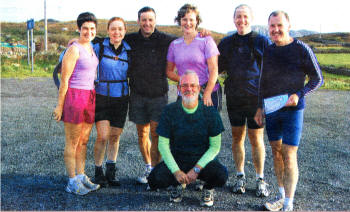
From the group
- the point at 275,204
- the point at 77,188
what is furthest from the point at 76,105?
the point at 275,204

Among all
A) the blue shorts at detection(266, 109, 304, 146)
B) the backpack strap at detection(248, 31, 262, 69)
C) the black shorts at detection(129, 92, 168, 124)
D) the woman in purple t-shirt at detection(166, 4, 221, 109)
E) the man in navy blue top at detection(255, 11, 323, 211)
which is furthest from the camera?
the black shorts at detection(129, 92, 168, 124)

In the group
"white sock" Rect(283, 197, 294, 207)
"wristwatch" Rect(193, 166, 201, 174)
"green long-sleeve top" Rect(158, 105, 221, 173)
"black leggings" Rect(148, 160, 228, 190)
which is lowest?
"white sock" Rect(283, 197, 294, 207)

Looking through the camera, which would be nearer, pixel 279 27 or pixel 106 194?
pixel 279 27

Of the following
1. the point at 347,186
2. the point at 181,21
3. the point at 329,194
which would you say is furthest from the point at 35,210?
the point at 347,186

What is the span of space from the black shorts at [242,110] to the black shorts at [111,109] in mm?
1216

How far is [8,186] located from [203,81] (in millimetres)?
2517

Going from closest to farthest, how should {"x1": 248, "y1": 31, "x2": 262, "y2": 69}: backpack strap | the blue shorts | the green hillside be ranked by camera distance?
the blue shorts < {"x1": 248, "y1": 31, "x2": 262, "y2": 69}: backpack strap < the green hillside

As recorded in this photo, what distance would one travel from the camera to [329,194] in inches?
146

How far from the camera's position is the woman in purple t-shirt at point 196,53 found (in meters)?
3.31

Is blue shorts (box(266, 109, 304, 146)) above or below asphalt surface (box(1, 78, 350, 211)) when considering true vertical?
above

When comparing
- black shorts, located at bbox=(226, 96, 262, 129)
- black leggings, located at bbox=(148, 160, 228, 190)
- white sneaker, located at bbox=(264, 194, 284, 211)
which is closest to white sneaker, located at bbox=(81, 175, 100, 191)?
black leggings, located at bbox=(148, 160, 228, 190)

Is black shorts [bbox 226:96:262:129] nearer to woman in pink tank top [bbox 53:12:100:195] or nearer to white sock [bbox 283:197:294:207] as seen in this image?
white sock [bbox 283:197:294:207]

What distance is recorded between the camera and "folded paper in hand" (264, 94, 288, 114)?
9.96 ft

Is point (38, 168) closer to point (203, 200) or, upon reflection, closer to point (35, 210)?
point (35, 210)
